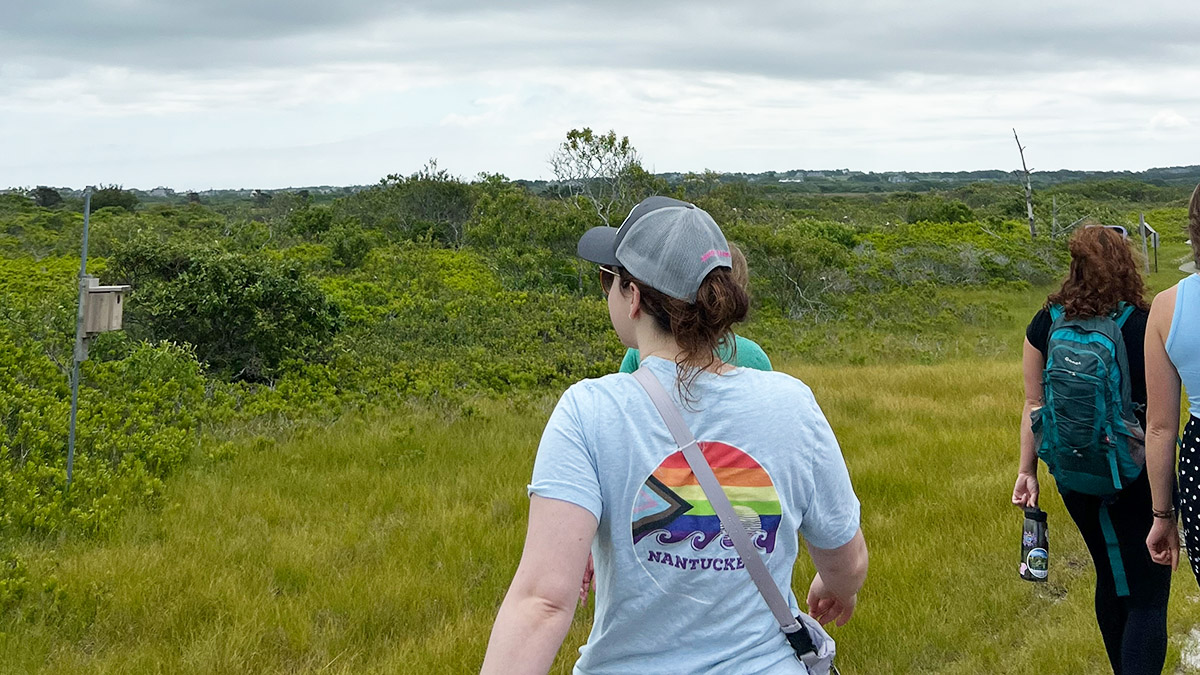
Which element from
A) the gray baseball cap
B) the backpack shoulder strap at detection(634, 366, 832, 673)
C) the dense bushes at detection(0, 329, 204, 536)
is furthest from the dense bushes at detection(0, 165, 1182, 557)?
the backpack shoulder strap at detection(634, 366, 832, 673)

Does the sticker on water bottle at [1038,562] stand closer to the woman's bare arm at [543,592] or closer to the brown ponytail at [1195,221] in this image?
the brown ponytail at [1195,221]

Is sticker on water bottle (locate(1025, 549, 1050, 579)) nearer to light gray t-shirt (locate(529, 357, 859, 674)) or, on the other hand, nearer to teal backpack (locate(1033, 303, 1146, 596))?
teal backpack (locate(1033, 303, 1146, 596))

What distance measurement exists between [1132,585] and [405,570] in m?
3.52

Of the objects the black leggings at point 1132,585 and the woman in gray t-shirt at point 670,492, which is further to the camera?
the black leggings at point 1132,585

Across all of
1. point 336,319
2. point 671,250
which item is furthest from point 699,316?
point 336,319

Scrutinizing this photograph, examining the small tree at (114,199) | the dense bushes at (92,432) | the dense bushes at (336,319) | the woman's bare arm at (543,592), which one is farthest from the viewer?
the small tree at (114,199)

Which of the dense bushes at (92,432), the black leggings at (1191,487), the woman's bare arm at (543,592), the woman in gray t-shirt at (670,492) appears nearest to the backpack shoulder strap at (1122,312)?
the black leggings at (1191,487)

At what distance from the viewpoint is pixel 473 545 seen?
593 centimetres

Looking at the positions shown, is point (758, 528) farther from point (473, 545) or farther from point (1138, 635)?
point (473, 545)

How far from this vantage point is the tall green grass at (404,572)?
4.35 m

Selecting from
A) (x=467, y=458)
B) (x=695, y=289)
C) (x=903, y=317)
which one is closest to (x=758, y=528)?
(x=695, y=289)

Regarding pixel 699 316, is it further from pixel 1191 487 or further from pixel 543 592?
pixel 1191 487

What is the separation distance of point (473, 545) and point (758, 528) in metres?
4.50

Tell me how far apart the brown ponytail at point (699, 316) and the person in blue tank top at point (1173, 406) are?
1.51 metres
